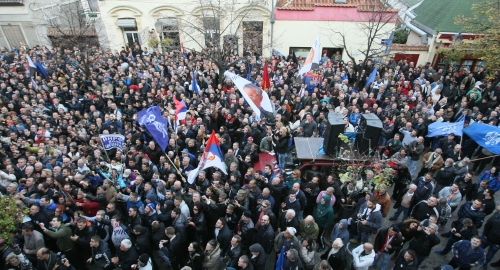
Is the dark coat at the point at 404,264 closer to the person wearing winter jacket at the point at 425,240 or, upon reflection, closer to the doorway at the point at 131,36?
the person wearing winter jacket at the point at 425,240

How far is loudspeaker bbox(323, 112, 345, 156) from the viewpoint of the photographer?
739 centimetres

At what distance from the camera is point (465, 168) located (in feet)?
25.5

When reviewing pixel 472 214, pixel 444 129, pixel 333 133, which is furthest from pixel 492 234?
pixel 444 129

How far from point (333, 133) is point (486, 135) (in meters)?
4.72

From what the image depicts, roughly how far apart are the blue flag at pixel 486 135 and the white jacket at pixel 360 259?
5.41 metres

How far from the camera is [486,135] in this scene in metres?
8.53

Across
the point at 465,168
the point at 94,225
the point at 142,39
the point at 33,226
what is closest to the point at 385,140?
the point at 465,168

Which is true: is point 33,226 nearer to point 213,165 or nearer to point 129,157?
point 129,157

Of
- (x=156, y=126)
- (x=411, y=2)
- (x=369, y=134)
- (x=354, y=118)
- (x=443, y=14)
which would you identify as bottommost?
(x=354, y=118)

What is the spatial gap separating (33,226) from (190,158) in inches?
149

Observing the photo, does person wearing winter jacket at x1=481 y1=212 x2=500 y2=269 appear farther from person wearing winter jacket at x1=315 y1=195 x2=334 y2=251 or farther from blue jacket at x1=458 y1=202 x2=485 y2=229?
person wearing winter jacket at x1=315 y1=195 x2=334 y2=251

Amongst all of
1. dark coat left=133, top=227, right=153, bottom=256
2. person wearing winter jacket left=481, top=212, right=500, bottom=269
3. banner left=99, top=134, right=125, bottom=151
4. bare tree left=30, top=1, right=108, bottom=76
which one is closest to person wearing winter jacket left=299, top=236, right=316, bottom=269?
dark coat left=133, top=227, right=153, bottom=256

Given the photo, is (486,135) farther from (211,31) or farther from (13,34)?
(13,34)

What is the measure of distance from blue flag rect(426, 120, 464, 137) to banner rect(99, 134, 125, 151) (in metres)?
9.61
